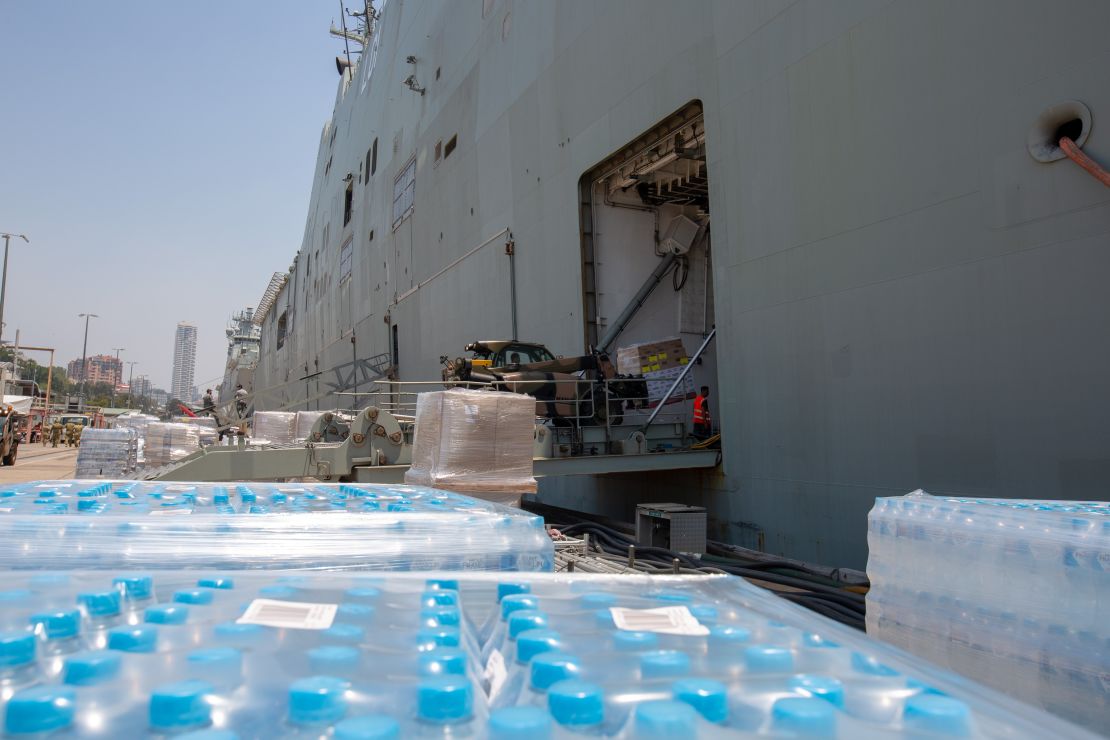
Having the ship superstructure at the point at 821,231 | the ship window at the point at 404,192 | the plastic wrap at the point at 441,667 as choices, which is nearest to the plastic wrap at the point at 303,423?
the ship superstructure at the point at 821,231

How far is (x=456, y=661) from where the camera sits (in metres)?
1.10

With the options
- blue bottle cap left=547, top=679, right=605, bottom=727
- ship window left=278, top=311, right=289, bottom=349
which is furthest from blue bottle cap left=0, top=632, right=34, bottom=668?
ship window left=278, top=311, right=289, bottom=349

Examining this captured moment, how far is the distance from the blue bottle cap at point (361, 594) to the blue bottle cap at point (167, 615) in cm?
30

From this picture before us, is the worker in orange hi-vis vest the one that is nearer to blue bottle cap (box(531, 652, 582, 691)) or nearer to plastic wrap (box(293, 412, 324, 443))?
plastic wrap (box(293, 412, 324, 443))

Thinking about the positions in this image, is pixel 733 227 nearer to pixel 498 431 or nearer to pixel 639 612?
pixel 498 431

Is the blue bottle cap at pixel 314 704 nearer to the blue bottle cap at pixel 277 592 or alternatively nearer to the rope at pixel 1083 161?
the blue bottle cap at pixel 277 592

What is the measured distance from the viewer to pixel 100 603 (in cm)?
131

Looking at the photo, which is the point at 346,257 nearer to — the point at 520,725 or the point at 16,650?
the point at 16,650

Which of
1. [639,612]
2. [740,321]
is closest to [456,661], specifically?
[639,612]

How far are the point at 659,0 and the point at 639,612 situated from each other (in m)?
9.48

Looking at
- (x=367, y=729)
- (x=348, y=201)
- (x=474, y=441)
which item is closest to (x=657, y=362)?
(x=474, y=441)

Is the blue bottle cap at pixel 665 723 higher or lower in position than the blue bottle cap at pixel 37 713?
lower

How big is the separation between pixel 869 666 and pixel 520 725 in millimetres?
634

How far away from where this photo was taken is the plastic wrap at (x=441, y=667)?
90cm
